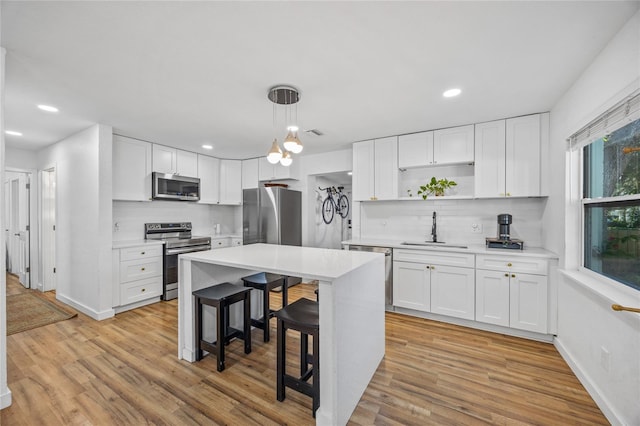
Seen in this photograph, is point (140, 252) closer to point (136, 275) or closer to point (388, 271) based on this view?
point (136, 275)

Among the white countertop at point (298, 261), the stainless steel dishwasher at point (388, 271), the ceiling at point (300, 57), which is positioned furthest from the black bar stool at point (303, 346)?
the ceiling at point (300, 57)

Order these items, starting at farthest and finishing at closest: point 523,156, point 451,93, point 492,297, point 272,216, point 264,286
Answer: point 272,216
point 523,156
point 492,297
point 264,286
point 451,93

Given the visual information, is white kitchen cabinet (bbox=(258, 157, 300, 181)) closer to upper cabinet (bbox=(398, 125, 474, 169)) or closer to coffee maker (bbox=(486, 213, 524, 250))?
upper cabinet (bbox=(398, 125, 474, 169))

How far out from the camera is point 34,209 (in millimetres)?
4324

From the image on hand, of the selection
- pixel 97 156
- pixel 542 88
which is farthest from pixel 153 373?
pixel 542 88

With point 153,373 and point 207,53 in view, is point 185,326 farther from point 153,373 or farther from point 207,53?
point 207,53

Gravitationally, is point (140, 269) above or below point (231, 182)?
below

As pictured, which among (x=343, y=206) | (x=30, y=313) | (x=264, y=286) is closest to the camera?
(x=264, y=286)

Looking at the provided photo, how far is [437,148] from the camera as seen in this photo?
3355 mm

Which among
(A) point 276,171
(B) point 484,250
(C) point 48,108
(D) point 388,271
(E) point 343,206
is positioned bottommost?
(D) point 388,271

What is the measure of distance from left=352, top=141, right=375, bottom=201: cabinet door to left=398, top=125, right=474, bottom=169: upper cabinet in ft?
1.37

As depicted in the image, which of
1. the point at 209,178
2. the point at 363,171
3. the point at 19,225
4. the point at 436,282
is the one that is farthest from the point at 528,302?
the point at 19,225

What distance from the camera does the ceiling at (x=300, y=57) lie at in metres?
1.45

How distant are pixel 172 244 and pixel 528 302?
449 centimetres
